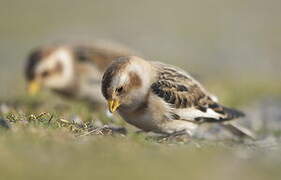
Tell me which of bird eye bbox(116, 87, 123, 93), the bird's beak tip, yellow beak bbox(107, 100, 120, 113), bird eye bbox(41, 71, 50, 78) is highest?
bird eye bbox(116, 87, 123, 93)

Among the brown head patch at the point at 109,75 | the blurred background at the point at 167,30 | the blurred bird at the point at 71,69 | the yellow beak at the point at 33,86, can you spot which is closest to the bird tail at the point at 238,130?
the brown head patch at the point at 109,75

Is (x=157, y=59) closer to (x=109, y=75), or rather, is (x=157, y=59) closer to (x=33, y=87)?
(x=33, y=87)

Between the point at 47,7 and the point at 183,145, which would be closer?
the point at 183,145

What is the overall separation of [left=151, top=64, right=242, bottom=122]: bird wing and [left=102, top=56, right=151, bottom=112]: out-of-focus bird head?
238mm

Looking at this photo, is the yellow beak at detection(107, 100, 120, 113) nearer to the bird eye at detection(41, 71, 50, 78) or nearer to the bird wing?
the bird wing

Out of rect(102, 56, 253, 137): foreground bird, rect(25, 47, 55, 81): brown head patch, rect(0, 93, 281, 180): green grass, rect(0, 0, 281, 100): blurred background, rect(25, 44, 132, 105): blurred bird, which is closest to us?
rect(0, 93, 281, 180): green grass

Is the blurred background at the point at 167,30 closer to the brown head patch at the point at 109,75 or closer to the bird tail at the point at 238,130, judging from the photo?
the bird tail at the point at 238,130

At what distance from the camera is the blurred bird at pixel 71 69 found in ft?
47.8

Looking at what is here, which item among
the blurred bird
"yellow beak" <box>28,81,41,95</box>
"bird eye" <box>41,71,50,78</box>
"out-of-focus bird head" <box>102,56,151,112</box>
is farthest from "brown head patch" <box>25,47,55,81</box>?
"out-of-focus bird head" <box>102,56,151,112</box>

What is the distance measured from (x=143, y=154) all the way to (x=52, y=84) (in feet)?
25.9

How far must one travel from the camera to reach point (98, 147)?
7371 millimetres

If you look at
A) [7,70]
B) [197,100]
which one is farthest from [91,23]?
[197,100]

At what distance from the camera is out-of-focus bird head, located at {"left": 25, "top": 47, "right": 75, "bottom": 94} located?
14797 millimetres

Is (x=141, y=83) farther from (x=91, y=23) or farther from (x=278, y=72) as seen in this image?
(x=91, y=23)
